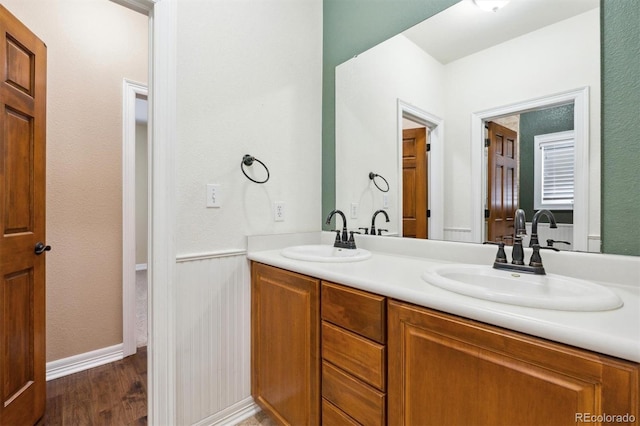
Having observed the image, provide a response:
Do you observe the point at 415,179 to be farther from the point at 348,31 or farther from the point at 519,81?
the point at 348,31

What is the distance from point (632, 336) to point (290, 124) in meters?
1.68

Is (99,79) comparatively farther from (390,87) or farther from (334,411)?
(334,411)

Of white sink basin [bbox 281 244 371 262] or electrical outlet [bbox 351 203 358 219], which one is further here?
electrical outlet [bbox 351 203 358 219]

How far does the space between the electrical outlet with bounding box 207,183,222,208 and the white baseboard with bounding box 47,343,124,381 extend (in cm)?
159

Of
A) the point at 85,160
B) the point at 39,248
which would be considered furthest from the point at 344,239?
the point at 85,160

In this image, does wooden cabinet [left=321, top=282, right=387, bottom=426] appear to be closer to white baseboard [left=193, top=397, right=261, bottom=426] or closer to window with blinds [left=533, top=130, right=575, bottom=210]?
white baseboard [left=193, top=397, right=261, bottom=426]

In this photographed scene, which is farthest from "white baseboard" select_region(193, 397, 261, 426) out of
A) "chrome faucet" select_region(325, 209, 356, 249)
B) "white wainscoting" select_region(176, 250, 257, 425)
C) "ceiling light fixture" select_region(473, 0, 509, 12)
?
"ceiling light fixture" select_region(473, 0, 509, 12)

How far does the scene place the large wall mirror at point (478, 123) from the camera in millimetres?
1062

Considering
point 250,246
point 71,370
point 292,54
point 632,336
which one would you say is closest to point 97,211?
point 71,370

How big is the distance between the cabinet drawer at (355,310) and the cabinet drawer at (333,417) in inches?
12.7

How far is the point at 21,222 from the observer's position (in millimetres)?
1435

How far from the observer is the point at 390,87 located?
164 centimetres
